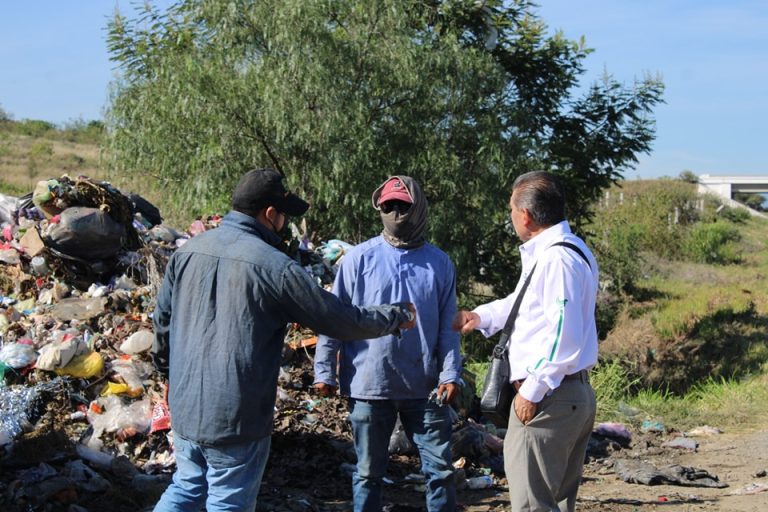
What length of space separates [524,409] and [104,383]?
3.94 meters

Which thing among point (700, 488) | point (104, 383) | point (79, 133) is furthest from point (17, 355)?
point (79, 133)

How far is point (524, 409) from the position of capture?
3020mm

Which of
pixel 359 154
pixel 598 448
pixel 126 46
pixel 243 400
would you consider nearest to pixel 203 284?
pixel 243 400

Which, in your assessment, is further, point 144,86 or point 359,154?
point 144,86

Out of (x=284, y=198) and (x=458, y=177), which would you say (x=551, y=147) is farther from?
(x=284, y=198)

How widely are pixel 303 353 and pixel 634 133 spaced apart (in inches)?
374

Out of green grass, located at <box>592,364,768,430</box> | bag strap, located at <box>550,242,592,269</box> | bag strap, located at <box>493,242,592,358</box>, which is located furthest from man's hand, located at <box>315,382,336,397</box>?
green grass, located at <box>592,364,768,430</box>

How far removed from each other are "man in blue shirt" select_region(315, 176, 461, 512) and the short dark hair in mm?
832

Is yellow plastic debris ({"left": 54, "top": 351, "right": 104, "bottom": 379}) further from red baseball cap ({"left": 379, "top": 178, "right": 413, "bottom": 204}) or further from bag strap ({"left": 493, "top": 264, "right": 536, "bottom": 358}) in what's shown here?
bag strap ({"left": 493, "top": 264, "right": 536, "bottom": 358})

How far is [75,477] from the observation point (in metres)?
4.76

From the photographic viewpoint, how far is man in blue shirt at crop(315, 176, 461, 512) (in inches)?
149

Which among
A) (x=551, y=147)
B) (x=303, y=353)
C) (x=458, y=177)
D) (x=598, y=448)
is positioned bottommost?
(x=598, y=448)

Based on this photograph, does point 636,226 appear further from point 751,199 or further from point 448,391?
point 751,199

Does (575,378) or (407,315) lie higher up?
(407,315)
